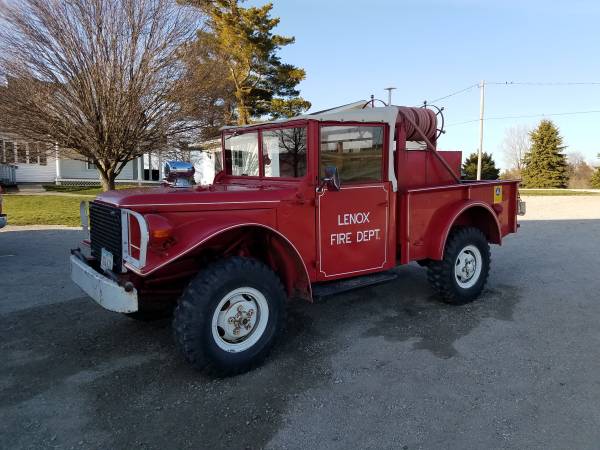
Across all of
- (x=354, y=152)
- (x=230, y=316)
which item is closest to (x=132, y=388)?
(x=230, y=316)

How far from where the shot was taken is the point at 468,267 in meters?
5.28

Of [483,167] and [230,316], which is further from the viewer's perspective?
[483,167]

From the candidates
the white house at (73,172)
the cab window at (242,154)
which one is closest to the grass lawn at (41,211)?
the white house at (73,172)

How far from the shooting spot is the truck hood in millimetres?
3378

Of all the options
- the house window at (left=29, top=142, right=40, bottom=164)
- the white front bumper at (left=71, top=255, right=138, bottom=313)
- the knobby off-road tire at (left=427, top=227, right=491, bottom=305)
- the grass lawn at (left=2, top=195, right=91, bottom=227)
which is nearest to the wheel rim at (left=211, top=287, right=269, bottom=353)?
the white front bumper at (left=71, top=255, right=138, bottom=313)

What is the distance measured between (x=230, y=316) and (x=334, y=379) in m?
0.94

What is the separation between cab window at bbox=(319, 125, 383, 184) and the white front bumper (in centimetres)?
192

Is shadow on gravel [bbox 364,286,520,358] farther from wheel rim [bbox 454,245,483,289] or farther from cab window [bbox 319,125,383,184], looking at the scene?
cab window [bbox 319,125,383,184]

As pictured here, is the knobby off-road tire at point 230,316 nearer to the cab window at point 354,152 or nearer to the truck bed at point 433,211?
the cab window at point 354,152

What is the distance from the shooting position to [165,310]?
192 inches

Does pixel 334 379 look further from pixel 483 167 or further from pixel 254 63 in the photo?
pixel 483 167

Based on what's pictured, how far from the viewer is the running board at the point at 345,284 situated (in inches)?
160

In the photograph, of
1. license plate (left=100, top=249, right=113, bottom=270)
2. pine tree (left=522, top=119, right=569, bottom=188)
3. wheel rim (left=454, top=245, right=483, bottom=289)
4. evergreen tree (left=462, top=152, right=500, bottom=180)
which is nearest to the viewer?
license plate (left=100, top=249, right=113, bottom=270)

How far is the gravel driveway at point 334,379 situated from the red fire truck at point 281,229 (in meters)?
0.38
